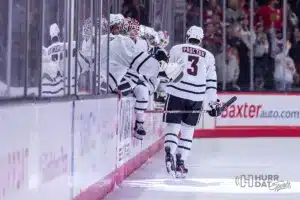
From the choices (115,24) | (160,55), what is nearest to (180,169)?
(160,55)

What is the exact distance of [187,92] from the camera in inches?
280

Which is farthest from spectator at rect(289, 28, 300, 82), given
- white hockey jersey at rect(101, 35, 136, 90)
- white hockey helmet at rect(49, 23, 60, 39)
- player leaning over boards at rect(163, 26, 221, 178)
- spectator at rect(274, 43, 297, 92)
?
white hockey helmet at rect(49, 23, 60, 39)

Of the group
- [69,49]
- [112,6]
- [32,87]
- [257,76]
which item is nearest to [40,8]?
[32,87]

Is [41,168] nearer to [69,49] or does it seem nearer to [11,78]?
[11,78]

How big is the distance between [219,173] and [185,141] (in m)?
0.48

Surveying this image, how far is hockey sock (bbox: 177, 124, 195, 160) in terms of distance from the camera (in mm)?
7130

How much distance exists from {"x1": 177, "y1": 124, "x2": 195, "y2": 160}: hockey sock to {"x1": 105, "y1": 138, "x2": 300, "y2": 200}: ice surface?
201mm

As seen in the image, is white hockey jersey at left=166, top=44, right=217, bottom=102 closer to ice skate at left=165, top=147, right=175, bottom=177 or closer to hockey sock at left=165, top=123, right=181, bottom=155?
hockey sock at left=165, top=123, right=181, bottom=155

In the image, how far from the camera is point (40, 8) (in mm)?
3285

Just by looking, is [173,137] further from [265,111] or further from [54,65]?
[265,111]

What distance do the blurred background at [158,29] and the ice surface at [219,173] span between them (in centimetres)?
102

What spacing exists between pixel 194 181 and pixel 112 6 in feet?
4.92

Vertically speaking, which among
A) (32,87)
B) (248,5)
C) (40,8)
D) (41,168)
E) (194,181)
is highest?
(248,5)

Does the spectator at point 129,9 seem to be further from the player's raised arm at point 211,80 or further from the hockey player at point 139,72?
the player's raised arm at point 211,80
